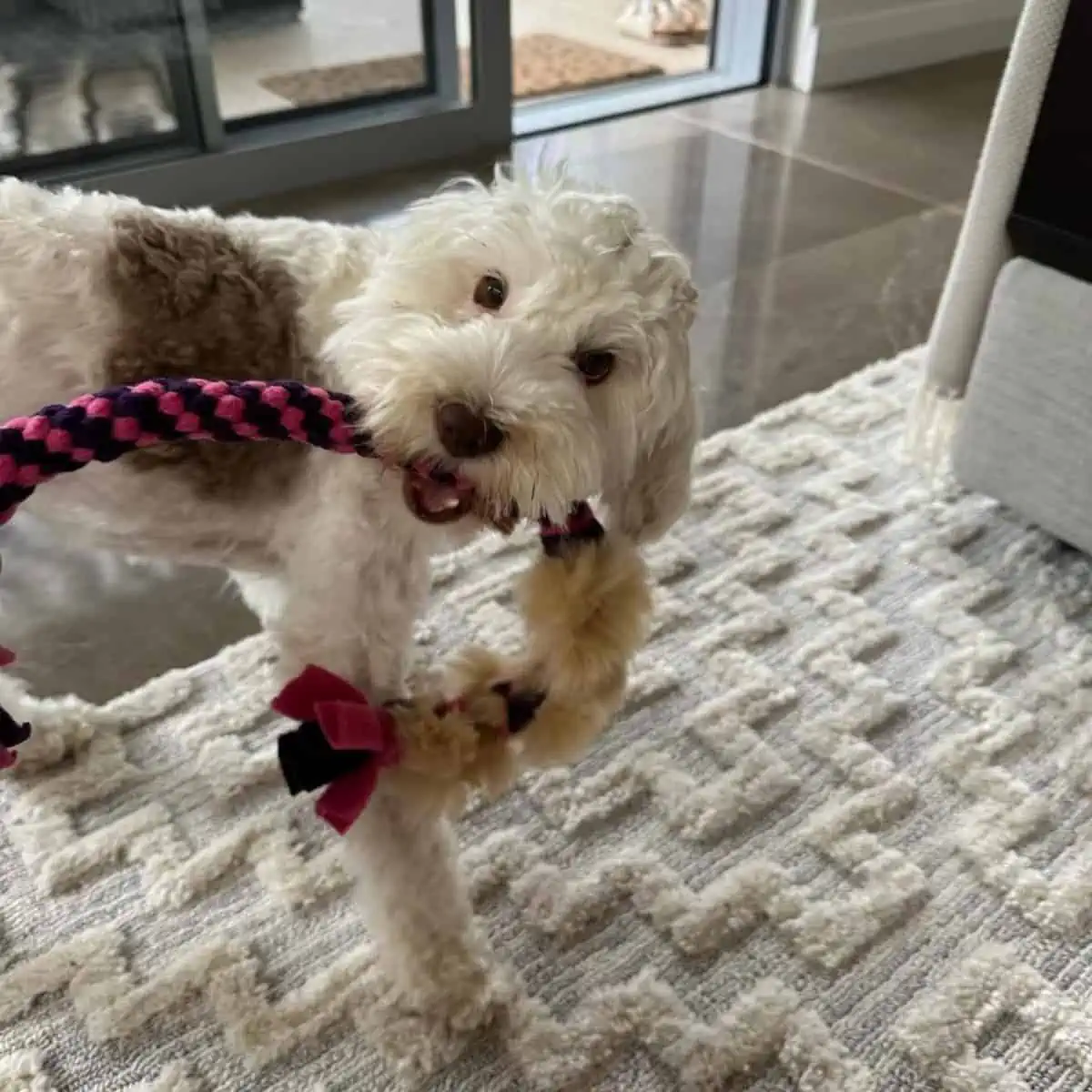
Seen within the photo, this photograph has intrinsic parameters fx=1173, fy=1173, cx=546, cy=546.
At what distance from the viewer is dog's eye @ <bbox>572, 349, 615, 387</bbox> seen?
859mm

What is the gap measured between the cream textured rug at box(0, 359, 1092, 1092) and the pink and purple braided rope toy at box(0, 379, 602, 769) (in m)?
0.52

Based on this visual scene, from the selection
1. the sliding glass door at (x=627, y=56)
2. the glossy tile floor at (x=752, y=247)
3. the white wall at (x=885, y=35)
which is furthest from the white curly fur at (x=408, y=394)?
the white wall at (x=885, y=35)

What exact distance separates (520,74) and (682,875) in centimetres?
285

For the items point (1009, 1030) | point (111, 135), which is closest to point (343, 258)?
point (1009, 1030)

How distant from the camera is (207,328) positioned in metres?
0.99

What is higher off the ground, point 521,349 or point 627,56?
point 521,349

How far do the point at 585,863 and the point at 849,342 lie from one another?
1320 millimetres

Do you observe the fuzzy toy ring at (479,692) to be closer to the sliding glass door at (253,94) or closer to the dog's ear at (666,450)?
the dog's ear at (666,450)

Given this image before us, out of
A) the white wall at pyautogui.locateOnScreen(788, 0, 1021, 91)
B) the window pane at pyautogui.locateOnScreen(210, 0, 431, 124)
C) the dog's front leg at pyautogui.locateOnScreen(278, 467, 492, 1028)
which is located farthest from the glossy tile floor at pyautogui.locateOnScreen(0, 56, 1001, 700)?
the dog's front leg at pyautogui.locateOnScreen(278, 467, 492, 1028)

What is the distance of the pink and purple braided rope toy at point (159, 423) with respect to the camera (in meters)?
0.75

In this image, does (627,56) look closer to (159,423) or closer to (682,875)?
(682,875)

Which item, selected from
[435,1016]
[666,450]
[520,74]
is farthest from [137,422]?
[520,74]

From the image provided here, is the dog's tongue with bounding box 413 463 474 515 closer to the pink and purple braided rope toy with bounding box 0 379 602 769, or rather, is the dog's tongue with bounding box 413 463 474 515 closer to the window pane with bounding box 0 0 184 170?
the pink and purple braided rope toy with bounding box 0 379 602 769

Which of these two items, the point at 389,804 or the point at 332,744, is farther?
the point at 389,804
